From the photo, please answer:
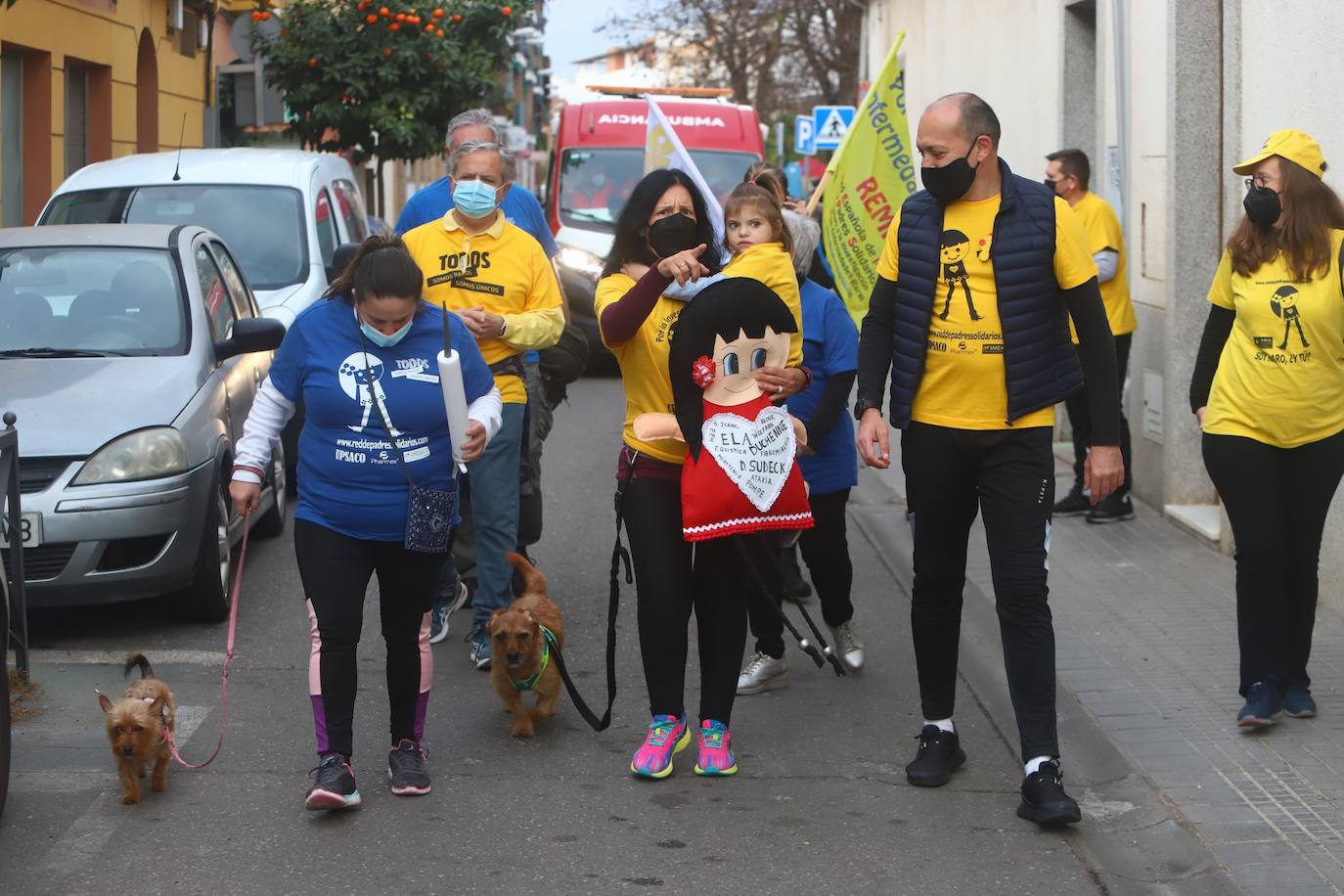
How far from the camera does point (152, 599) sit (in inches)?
325

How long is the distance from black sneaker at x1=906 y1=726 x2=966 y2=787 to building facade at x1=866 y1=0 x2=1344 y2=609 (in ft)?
9.50

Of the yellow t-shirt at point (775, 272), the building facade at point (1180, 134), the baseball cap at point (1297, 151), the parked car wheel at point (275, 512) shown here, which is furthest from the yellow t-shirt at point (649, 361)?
the parked car wheel at point (275, 512)

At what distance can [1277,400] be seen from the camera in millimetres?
5941

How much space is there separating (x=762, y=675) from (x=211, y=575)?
2.44 m

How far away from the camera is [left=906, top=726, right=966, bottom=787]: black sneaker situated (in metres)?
5.62

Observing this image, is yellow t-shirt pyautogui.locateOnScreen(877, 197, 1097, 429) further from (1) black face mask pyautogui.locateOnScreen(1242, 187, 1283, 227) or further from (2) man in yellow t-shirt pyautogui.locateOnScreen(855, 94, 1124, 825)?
(1) black face mask pyautogui.locateOnScreen(1242, 187, 1283, 227)

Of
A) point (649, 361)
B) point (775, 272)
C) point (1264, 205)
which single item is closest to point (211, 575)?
point (649, 361)

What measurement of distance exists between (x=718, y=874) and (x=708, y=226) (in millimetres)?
1985

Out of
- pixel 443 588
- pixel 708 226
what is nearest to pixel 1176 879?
pixel 708 226

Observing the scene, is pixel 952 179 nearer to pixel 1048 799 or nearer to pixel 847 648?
pixel 1048 799

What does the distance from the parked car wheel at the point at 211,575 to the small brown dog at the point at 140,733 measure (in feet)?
6.72

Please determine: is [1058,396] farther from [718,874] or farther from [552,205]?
[552,205]

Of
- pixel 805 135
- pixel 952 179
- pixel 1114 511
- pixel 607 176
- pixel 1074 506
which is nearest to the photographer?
pixel 952 179

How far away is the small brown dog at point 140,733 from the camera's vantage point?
528cm
